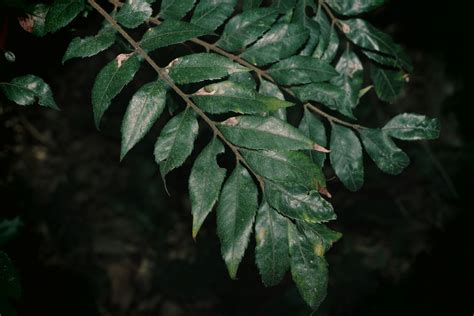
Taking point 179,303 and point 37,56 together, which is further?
point 179,303

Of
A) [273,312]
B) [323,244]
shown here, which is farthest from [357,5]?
[273,312]

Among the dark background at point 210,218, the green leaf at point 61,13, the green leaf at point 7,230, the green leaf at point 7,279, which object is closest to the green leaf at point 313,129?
the green leaf at point 61,13

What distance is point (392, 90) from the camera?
3.22ft

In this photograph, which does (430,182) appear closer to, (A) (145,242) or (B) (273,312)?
(B) (273,312)

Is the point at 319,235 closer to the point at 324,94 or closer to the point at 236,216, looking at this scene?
the point at 236,216

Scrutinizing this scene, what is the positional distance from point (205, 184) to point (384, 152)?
0.39 metres

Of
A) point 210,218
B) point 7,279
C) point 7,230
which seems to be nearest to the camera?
point 7,279

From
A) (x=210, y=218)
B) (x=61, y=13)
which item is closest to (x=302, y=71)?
(x=61, y=13)

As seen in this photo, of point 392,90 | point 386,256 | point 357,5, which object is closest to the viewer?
point 357,5

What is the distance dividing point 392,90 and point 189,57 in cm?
49

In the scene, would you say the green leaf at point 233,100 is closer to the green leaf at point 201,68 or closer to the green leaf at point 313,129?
the green leaf at point 201,68

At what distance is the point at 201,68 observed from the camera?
27.9 inches

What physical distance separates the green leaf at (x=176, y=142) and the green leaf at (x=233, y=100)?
1.4 inches

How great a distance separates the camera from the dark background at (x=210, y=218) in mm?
2330
